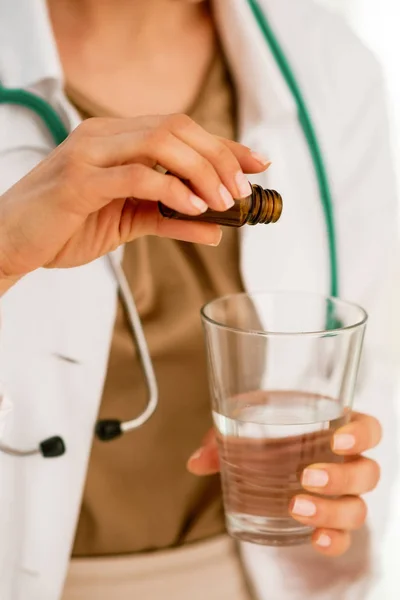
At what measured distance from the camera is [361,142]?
79 centimetres

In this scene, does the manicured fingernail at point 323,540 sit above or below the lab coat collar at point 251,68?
below

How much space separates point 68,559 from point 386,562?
0.45 meters

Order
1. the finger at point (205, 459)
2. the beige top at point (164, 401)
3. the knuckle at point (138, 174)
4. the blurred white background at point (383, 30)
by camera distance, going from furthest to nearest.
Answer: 1. the blurred white background at point (383, 30)
2. the beige top at point (164, 401)
3. the finger at point (205, 459)
4. the knuckle at point (138, 174)

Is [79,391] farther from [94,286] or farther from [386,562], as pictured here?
[386,562]

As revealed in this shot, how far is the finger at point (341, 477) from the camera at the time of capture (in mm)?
481

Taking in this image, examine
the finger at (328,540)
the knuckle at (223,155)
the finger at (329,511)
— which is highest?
the knuckle at (223,155)

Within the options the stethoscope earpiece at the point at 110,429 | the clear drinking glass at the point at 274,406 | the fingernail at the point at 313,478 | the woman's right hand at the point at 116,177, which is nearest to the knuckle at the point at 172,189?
the woman's right hand at the point at 116,177

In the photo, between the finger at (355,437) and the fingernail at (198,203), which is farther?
the finger at (355,437)

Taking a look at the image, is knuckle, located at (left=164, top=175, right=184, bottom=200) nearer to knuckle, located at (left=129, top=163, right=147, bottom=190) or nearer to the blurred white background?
knuckle, located at (left=129, top=163, right=147, bottom=190)

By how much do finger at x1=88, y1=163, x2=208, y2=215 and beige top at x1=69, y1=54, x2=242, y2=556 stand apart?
341mm

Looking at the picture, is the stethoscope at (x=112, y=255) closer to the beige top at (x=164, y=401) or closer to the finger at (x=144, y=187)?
the beige top at (x=164, y=401)

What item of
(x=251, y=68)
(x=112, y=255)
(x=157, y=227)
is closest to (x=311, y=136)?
(x=251, y=68)

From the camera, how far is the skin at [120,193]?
0.37m

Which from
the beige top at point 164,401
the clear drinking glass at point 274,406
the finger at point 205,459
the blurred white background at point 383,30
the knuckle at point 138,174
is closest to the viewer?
the knuckle at point 138,174
